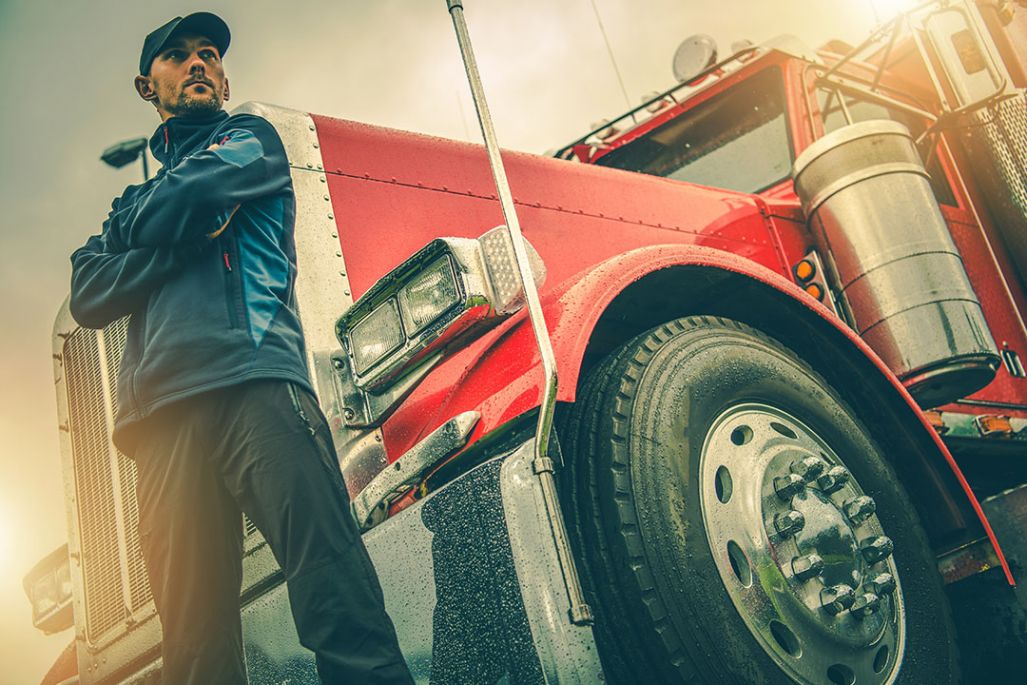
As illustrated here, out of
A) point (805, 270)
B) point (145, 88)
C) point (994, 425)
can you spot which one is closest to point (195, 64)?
point (145, 88)

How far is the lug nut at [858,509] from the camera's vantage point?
207cm

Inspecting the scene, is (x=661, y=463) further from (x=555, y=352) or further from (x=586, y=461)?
(x=555, y=352)

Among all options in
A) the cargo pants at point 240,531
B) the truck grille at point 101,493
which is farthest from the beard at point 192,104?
the truck grille at point 101,493

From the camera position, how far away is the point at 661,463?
5.78 feet

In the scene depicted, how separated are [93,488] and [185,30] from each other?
1486 millimetres

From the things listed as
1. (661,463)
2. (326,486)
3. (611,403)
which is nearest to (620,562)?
(661,463)

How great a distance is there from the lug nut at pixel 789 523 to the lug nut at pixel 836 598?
0.44 feet

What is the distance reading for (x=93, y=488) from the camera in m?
2.76

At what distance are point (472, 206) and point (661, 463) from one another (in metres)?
1.25

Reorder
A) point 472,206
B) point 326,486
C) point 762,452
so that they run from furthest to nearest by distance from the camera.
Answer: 1. point 472,206
2. point 762,452
3. point 326,486

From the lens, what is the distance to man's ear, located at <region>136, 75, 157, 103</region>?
197 cm

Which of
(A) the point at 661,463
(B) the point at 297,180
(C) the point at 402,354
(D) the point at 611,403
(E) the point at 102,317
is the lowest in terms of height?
(A) the point at 661,463

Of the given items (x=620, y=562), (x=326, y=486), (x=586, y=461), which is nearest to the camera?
(x=326, y=486)

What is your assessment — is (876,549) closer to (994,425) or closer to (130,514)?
(994,425)
